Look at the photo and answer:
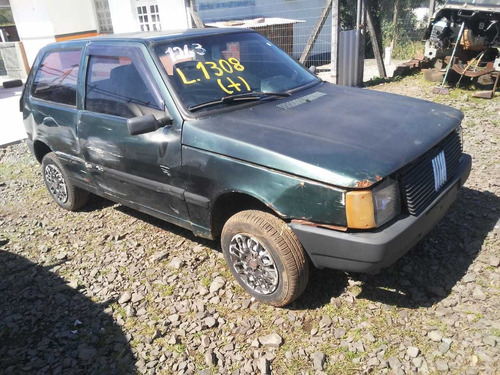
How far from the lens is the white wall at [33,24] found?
13.9 meters

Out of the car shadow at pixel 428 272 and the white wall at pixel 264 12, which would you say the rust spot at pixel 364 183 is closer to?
the car shadow at pixel 428 272

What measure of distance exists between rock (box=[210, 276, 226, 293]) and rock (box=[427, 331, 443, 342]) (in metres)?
1.48

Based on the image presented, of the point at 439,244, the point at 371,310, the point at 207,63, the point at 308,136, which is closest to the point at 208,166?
the point at 308,136

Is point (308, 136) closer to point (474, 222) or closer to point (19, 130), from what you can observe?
point (474, 222)

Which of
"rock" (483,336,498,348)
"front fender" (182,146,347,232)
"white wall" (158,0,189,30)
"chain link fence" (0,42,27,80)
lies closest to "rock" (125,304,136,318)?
"front fender" (182,146,347,232)

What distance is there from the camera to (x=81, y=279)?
354 cm

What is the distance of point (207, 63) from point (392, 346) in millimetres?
2419

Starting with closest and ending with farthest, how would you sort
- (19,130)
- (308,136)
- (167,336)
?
(308,136) < (167,336) < (19,130)

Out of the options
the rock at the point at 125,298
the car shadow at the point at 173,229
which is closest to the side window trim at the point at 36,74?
the car shadow at the point at 173,229

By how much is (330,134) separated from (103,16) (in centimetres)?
1457

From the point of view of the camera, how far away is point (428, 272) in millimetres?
3117

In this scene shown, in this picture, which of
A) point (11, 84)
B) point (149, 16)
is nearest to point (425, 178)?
point (149, 16)

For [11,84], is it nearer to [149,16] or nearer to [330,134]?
[149,16]

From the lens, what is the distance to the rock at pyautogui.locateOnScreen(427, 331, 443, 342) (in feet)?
8.38
